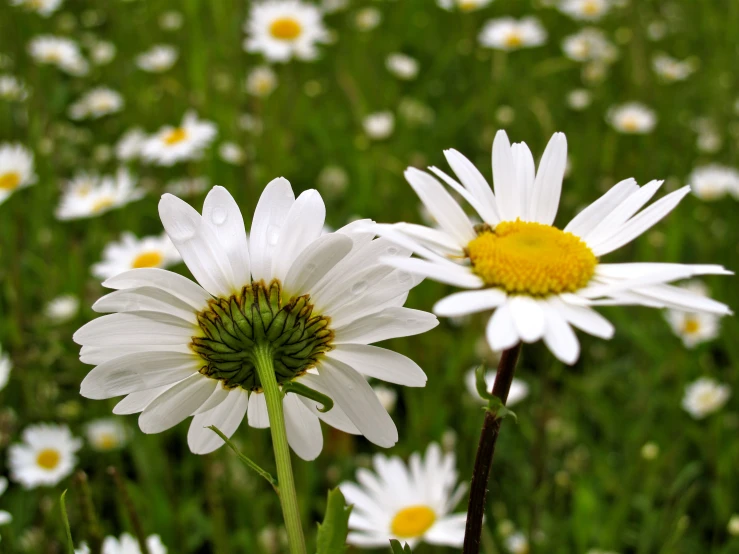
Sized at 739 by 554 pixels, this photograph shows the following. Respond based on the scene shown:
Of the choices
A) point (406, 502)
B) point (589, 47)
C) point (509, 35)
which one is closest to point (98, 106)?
point (509, 35)

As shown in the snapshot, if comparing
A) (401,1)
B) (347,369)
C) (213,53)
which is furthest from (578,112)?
(347,369)

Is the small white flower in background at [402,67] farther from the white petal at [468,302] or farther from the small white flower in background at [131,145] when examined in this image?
the white petal at [468,302]

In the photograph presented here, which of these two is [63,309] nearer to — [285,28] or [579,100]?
[285,28]

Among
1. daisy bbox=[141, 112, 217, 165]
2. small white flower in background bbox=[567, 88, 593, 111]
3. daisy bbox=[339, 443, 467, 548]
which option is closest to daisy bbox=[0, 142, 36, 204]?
daisy bbox=[141, 112, 217, 165]

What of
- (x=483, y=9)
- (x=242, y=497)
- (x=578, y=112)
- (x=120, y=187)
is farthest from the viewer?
(x=483, y=9)

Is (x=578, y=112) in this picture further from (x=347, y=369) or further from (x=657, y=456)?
(x=347, y=369)

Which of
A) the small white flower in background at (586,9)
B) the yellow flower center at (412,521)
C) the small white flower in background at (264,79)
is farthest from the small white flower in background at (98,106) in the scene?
the yellow flower center at (412,521)

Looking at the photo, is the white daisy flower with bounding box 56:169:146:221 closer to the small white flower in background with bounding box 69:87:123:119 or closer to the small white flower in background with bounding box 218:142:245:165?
the small white flower in background with bounding box 218:142:245:165
